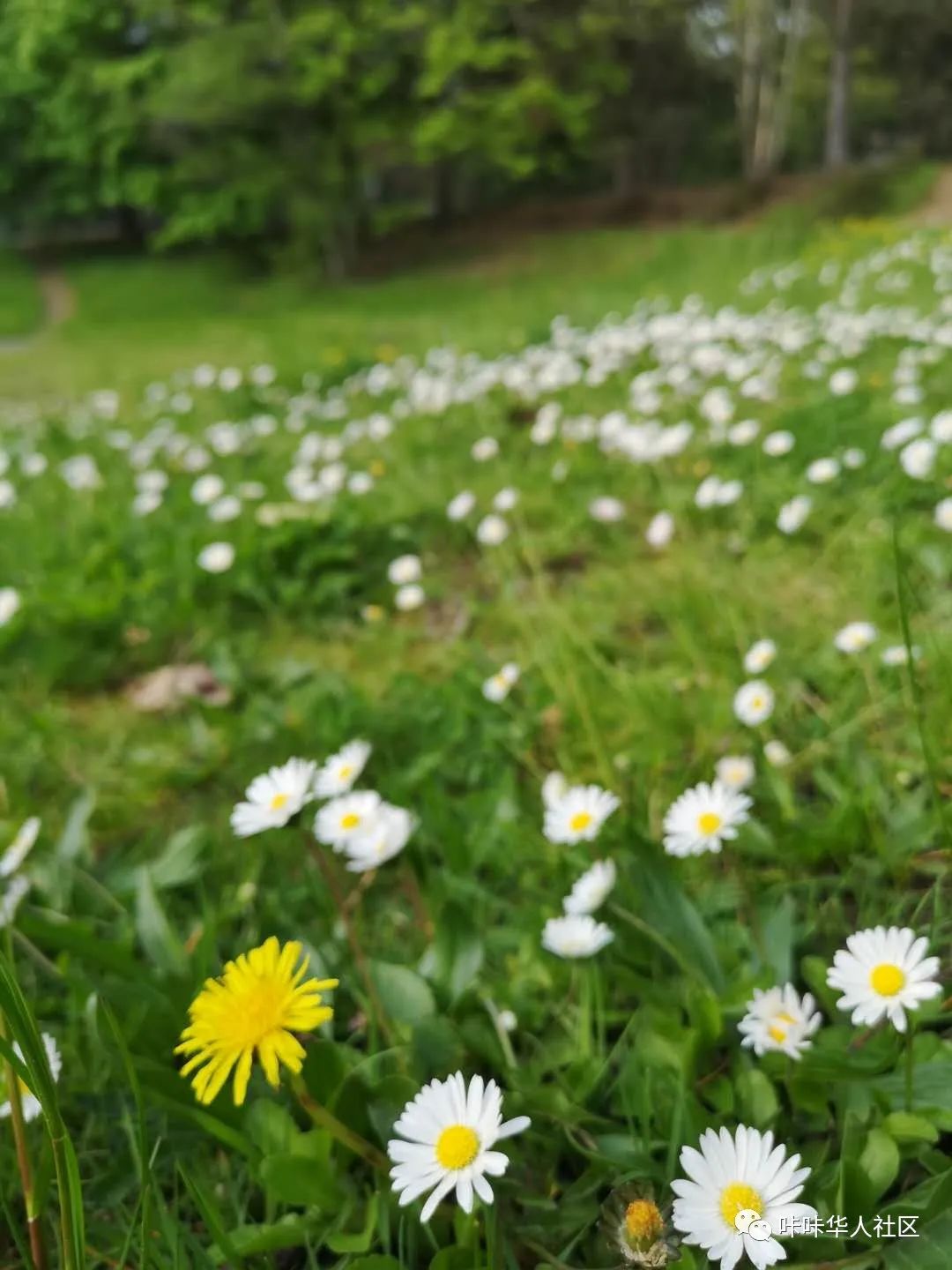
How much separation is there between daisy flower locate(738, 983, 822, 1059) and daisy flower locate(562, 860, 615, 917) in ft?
0.63

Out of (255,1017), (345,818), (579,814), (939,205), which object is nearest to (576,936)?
(579,814)

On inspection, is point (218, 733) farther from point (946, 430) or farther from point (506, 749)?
point (946, 430)

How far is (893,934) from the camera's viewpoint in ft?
2.25

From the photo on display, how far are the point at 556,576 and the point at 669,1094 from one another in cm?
138

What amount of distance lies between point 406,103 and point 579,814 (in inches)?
460

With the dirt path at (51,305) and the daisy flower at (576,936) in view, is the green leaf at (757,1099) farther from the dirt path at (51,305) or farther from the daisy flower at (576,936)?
the dirt path at (51,305)

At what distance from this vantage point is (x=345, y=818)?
3.38 feet

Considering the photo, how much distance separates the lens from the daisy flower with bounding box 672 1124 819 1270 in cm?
54

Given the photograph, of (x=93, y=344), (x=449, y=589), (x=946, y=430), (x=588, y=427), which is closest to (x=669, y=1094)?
(x=946, y=430)

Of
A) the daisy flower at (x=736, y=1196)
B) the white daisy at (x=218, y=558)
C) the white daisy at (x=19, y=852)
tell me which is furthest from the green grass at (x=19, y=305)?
the daisy flower at (x=736, y=1196)

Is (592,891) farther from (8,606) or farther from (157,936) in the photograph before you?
(8,606)

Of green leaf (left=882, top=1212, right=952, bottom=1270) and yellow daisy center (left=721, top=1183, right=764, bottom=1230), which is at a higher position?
yellow daisy center (left=721, top=1183, right=764, bottom=1230)

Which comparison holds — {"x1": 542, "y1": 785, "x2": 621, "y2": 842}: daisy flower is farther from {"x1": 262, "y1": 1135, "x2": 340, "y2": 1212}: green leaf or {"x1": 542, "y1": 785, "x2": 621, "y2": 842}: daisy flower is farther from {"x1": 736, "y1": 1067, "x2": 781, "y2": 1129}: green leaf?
{"x1": 262, "y1": 1135, "x2": 340, "y2": 1212}: green leaf

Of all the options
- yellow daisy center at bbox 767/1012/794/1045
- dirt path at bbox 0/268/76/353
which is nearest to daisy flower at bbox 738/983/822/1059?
yellow daisy center at bbox 767/1012/794/1045
